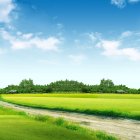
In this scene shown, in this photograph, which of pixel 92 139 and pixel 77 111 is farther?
pixel 77 111

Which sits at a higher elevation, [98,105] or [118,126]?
[98,105]

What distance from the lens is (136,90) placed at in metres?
186

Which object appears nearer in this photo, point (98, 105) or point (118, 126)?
point (118, 126)

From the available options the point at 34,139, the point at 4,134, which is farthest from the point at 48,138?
the point at 4,134

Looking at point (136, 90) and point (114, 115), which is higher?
point (136, 90)

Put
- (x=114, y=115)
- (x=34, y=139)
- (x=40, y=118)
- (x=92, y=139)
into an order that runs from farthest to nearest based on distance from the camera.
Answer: (x=114, y=115), (x=40, y=118), (x=92, y=139), (x=34, y=139)

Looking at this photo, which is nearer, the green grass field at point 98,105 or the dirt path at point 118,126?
the dirt path at point 118,126

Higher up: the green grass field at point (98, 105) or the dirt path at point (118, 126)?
the green grass field at point (98, 105)

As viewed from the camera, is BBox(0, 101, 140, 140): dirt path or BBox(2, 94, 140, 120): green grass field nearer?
BBox(0, 101, 140, 140): dirt path

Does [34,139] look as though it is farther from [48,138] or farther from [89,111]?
[89,111]

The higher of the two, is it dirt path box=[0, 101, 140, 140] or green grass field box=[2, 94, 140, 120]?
green grass field box=[2, 94, 140, 120]

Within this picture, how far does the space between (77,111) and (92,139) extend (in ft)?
127

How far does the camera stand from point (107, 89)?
199500mm

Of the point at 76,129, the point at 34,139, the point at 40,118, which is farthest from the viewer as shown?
the point at 40,118
